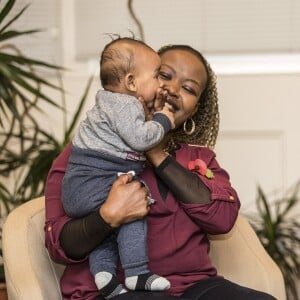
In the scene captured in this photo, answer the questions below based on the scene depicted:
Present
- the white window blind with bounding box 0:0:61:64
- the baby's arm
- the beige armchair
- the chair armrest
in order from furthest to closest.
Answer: the white window blind with bounding box 0:0:61:64, the chair armrest, the beige armchair, the baby's arm

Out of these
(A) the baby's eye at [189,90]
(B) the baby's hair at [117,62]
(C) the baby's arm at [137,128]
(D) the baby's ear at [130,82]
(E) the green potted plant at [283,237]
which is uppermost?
(B) the baby's hair at [117,62]

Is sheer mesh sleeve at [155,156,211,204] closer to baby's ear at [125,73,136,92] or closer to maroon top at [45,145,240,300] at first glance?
maroon top at [45,145,240,300]

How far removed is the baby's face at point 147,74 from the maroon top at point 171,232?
25cm

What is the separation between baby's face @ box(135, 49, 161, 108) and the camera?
193 centimetres

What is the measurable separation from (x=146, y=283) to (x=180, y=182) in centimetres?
28

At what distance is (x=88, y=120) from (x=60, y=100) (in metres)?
1.62

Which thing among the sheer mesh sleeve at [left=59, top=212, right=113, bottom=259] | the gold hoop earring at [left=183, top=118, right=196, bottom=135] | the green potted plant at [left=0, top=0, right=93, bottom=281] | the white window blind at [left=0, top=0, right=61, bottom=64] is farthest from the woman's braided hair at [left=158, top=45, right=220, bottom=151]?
the white window blind at [left=0, top=0, right=61, bottom=64]

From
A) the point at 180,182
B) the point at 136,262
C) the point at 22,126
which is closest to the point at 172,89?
the point at 180,182

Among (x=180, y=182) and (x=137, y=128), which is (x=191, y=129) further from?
(x=137, y=128)

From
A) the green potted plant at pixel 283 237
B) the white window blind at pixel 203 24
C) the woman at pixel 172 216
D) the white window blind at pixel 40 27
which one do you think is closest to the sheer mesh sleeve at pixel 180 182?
the woman at pixel 172 216

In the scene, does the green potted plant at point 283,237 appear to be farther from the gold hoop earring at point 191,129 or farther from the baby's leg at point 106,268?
the baby's leg at point 106,268

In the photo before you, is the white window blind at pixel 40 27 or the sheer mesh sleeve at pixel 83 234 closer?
the sheer mesh sleeve at pixel 83 234

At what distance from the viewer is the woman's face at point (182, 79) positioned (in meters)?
2.13

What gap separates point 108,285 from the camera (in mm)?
1907
